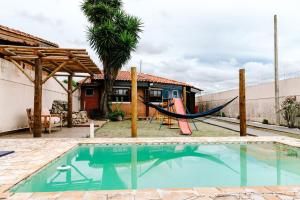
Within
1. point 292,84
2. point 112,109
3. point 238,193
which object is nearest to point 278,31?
point 292,84

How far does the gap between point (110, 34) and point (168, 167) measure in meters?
12.3

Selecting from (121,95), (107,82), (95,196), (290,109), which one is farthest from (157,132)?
(121,95)

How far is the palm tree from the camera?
1599cm

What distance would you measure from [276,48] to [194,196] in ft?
44.6

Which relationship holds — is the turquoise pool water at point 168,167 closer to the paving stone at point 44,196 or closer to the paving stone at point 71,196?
the paving stone at point 44,196

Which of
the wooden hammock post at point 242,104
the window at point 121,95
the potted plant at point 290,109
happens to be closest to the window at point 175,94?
the window at point 121,95

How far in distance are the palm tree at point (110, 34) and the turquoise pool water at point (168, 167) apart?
10.1 m

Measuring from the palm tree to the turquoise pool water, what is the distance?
33.3 ft

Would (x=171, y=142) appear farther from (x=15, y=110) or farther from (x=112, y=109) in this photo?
(x=112, y=109)

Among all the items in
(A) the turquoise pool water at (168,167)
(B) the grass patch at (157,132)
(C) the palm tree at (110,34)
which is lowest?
(A) the turquoise pool water at (168,167)

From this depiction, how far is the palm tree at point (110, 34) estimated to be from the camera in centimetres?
1599

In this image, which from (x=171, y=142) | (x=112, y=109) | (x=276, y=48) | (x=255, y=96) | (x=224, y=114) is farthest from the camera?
(x=224, y=114)

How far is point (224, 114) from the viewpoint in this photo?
74.6 ft

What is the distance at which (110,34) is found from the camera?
16.0 m
